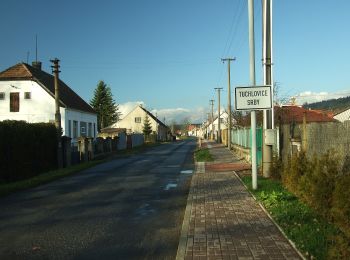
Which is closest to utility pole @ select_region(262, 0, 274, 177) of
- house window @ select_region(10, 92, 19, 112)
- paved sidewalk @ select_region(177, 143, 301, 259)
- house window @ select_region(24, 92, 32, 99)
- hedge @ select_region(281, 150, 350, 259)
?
paved sidewalk @ select_region(177, 143, 301, 259)

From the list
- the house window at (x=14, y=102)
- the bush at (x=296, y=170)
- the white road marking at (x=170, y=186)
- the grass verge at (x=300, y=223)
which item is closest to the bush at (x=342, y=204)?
the grass verge at (x=300, y=223)

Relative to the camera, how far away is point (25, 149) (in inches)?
872

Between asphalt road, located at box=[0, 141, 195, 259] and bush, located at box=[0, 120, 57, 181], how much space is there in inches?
184

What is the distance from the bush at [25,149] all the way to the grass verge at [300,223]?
11.6m

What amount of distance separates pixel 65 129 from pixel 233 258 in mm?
39298

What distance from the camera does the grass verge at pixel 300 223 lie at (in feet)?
21.8

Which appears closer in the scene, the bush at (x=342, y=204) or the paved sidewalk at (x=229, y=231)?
the paved sidewalk at (x=229, y=231)

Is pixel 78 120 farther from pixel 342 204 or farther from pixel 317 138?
pixel 342 204

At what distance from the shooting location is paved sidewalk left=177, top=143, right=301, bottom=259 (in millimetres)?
6610

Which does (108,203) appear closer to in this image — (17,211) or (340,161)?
(17,211)

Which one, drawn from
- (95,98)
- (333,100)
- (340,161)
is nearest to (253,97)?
(340,161)

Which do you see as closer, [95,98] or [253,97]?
[253,97]

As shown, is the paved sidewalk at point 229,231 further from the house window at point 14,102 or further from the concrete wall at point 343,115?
the concrete wall at point 343,115

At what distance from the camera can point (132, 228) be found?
29.5 ft
